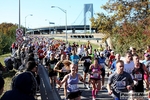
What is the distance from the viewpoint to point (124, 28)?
28250mm

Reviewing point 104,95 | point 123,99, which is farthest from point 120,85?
point 104,95

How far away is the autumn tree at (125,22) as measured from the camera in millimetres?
27484

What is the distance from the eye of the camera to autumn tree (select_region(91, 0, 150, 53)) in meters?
27.5

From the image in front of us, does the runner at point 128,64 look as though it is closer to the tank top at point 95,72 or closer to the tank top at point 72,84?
the tank top at point 95,72

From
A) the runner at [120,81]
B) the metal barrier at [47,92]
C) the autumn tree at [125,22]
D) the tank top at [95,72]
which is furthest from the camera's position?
the autumn tree at [125,22]

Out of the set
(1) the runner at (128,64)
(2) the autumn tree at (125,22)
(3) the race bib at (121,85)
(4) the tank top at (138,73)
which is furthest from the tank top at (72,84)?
(2) the autumn tree at (125,22)

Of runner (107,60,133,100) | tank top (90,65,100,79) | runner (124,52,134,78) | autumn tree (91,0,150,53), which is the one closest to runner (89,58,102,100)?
tank top (90,65,100,79)

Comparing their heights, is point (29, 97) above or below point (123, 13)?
below

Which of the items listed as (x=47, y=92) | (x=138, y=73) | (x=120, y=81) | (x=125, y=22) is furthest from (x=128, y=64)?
(x=125, y=22)

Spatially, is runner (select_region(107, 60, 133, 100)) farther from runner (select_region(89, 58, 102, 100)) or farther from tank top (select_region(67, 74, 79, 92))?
runner (select_region(89, 58, 102, 100))

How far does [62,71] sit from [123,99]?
153 inches

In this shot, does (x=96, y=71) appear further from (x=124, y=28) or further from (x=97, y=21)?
(x=97, y=21)

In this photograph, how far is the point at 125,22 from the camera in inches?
1134

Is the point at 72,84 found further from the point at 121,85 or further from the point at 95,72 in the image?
the point at 95,72
